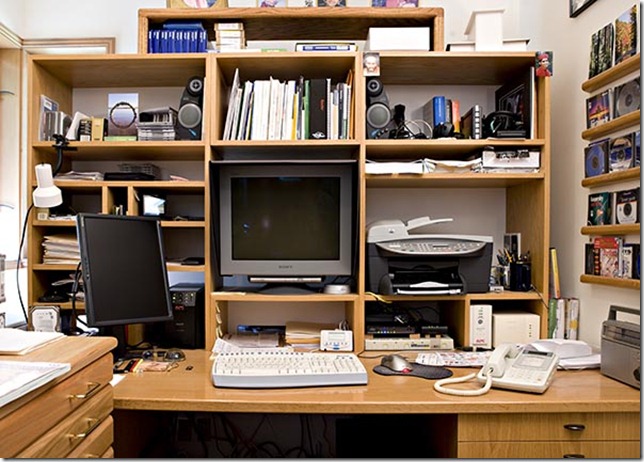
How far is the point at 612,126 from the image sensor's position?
1.68 m

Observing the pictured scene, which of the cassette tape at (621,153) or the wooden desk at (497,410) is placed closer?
the wooden desk at (497,410)

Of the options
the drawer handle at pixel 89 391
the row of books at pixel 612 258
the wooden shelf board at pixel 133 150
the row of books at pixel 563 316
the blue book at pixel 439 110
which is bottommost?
the drawer handle at pixel 89 391

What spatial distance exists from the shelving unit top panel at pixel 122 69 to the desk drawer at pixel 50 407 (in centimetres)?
122

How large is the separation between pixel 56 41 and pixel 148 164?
2.82ft

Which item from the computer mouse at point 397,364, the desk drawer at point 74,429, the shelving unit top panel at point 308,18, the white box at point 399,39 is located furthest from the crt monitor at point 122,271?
the white box at point 399,39

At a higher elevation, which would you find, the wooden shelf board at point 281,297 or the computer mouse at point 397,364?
the wooden shelf board at point 281,297

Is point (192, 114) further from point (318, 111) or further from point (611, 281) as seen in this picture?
point (611, 281)

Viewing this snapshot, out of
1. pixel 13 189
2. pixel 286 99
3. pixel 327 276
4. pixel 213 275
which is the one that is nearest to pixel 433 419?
pixel 327 276

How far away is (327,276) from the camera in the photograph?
2.03 metres

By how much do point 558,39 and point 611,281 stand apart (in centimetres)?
112

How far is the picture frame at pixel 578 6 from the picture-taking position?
1879 millimetres

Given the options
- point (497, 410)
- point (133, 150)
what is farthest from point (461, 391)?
point (133, 150)

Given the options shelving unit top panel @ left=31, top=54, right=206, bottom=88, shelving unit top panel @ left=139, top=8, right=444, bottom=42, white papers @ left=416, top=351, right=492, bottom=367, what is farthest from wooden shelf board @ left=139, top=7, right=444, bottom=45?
white papers @ left=416, top=351, right=492, bottom=367

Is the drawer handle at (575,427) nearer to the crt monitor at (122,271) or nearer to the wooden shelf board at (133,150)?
the crt monitor at (122,271)
